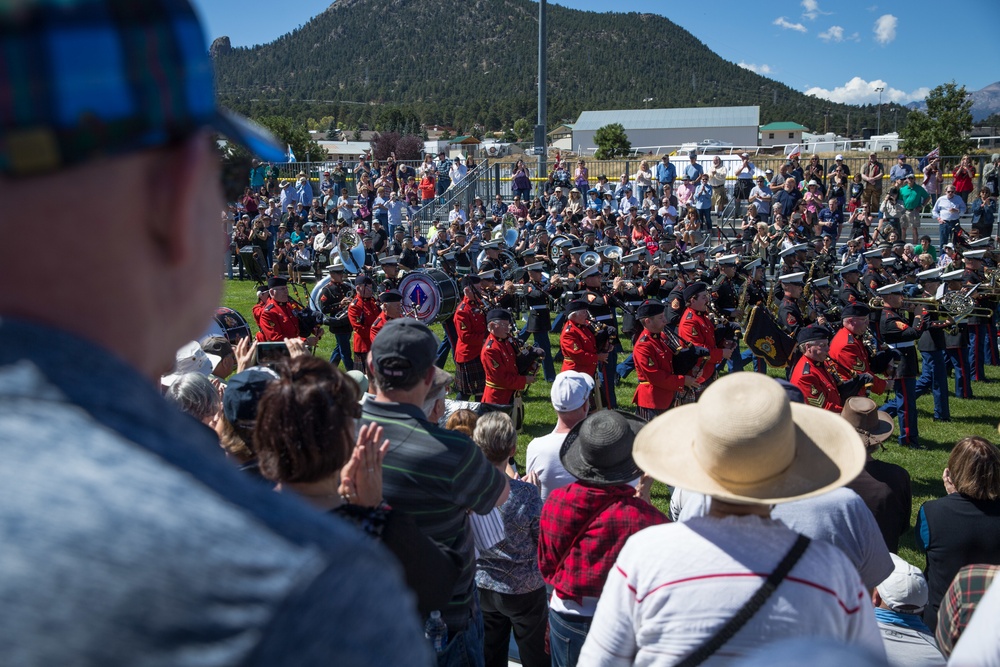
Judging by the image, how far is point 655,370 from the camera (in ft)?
30.8

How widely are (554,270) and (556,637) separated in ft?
45.5

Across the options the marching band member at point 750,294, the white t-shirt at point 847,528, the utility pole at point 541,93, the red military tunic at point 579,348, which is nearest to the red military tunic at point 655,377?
the red military tunic at point 579,348

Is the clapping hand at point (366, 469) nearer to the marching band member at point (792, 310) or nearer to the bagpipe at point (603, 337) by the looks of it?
the bagpipe at point (603, 337)

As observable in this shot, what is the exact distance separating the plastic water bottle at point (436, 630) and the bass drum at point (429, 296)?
9.12 meters

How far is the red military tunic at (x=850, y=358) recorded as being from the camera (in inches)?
368

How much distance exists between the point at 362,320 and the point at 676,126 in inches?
3695

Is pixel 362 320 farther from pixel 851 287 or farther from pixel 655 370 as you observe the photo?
pixel 851 287

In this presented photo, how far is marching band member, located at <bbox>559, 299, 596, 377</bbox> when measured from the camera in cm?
1035

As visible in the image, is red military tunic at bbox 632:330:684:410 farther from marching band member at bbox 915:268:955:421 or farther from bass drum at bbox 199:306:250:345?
bass drum at bbox 199:306:250:345

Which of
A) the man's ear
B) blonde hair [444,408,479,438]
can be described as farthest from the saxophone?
the man's ear

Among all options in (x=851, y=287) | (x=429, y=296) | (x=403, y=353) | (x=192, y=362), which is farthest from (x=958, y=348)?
(x=403, y=353)

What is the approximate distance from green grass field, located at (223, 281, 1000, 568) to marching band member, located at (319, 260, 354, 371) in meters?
2.12

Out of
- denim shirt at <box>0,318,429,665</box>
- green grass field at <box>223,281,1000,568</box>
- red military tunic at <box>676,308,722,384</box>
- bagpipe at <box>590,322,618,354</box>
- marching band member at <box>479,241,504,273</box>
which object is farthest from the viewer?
marching band member at <box>479,241,504,273</box>

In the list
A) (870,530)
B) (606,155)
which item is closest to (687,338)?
(870,530)
